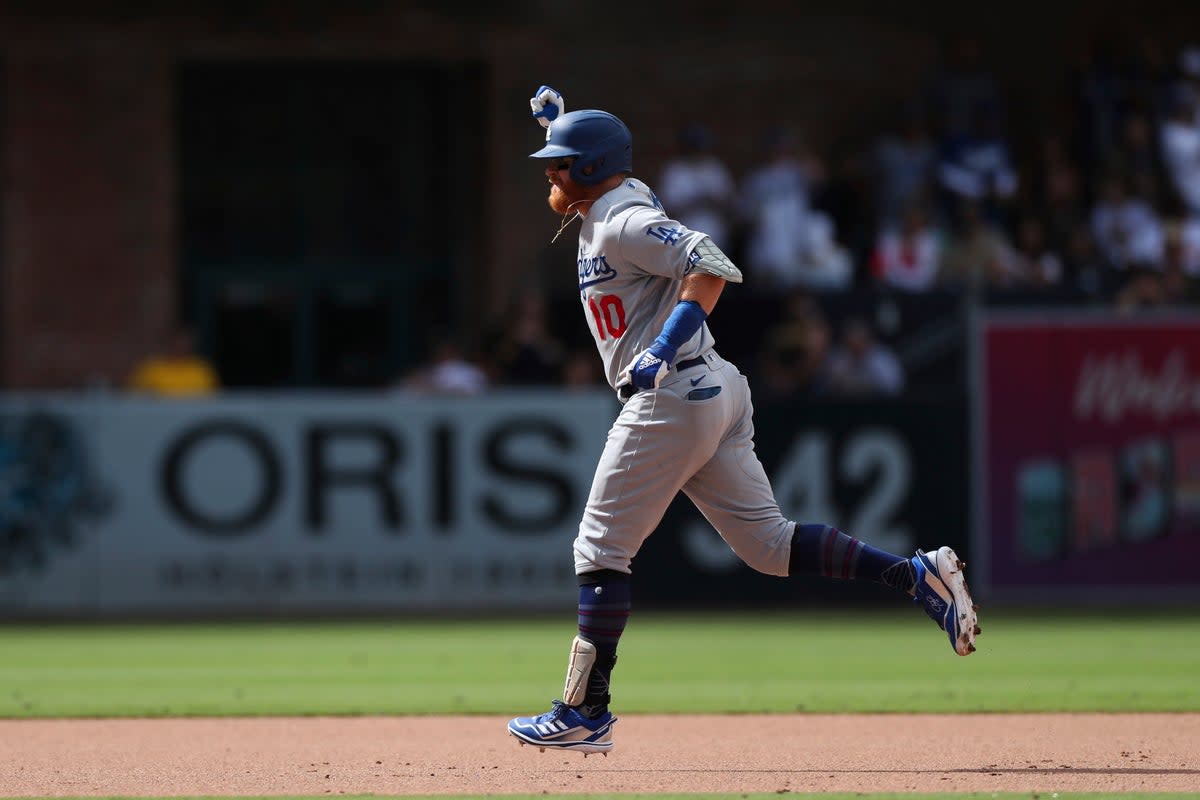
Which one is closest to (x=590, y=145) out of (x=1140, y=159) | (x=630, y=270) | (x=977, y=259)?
(x=630, y=270)

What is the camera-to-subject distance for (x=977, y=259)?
16188 millimetres

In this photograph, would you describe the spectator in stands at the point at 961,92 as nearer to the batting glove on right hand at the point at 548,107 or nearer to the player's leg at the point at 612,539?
the batting glove on right hand at the point at 548,107

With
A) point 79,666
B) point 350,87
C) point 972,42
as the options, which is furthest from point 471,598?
point 972,42

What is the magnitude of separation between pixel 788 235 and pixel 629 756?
10278mm

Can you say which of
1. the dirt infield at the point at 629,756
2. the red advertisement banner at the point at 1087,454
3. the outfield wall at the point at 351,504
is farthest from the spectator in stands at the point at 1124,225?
the dirt infield at the point at 629,756

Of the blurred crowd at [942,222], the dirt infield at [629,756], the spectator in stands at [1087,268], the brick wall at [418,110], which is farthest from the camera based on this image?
the brick wall at [418,110]

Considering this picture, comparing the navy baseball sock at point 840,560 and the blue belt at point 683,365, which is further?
the navy baseball sock at point 840,560

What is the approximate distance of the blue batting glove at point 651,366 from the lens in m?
5.93

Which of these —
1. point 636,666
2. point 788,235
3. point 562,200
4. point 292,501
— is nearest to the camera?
point 562,200

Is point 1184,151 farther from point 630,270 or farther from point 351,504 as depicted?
point 630,270

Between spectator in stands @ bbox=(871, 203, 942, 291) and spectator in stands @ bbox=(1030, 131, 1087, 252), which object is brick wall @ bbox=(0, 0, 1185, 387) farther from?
spectator in stands @ bbox=(871, 203, 942, 291)

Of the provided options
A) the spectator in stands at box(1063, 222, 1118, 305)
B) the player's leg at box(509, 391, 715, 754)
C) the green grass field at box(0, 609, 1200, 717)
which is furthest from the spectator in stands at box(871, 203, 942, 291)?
the player's leg at box(509, 391, 715, 754)

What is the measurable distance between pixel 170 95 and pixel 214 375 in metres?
2.85

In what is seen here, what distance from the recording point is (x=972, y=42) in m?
19.4
